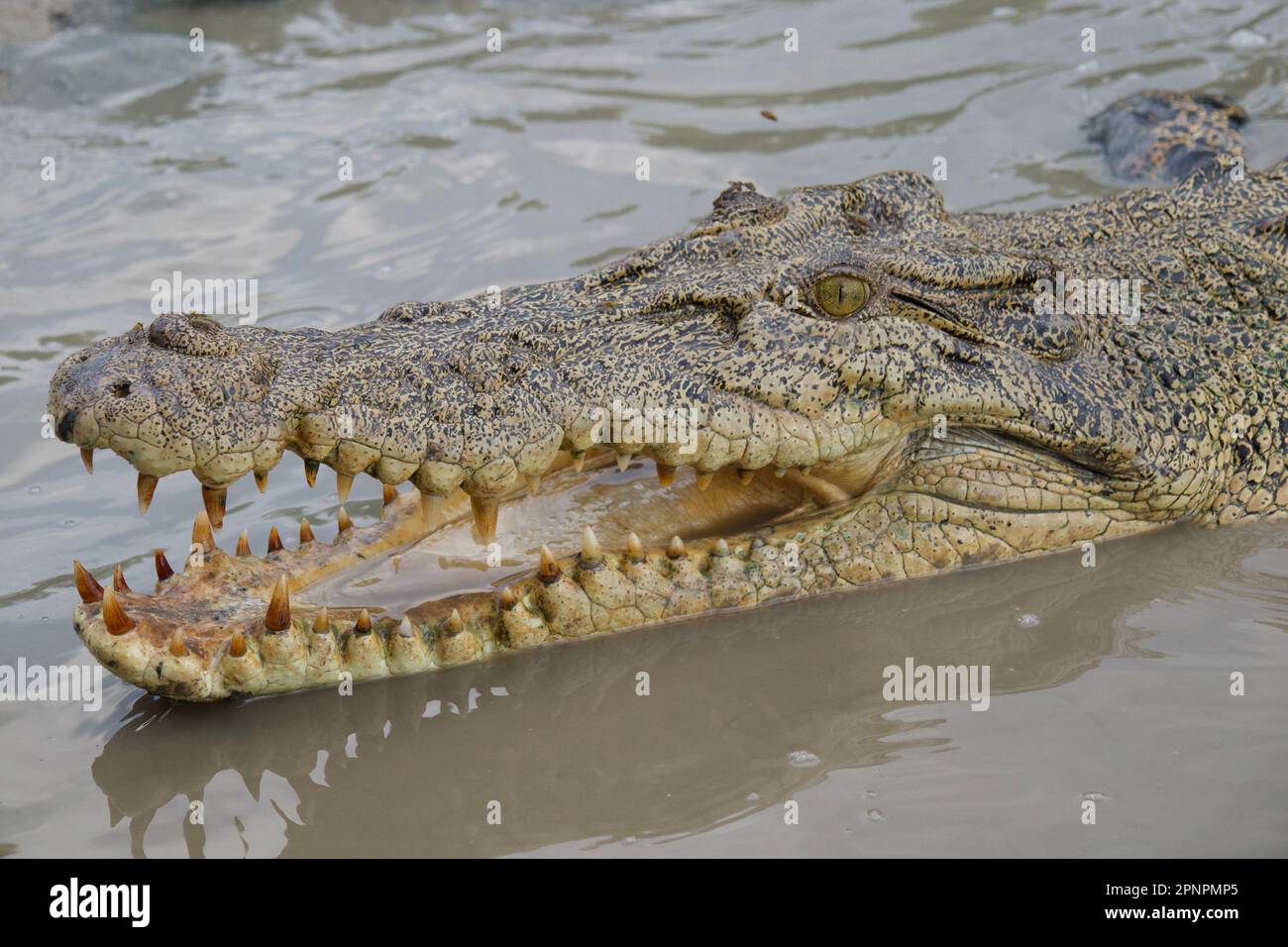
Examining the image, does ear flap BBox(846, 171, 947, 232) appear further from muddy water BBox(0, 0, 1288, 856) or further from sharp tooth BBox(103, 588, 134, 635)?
sharp tooth BBox(103, 588, 134, 635)

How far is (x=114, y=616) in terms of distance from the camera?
363 cm

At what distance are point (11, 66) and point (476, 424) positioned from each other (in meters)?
6.71

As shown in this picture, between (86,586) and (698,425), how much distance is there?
1766 mm

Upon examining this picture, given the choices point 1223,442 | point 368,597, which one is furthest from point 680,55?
point 368,597

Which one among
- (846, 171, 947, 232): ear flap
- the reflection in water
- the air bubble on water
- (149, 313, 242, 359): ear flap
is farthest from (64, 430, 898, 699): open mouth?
the air bubble on water

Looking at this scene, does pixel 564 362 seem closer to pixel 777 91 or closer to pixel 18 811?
pixel 18 811

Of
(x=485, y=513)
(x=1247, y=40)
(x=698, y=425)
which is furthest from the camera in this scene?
(x=1247, y=40)

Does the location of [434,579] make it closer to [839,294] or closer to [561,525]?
[561,525]

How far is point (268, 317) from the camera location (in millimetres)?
6500

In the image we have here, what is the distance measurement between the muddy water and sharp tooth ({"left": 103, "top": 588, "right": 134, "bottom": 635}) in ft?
1.54

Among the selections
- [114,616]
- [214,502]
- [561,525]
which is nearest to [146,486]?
[214,502]

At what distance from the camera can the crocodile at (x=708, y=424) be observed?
3643mm

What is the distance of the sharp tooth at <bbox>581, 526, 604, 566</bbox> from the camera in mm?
4039
